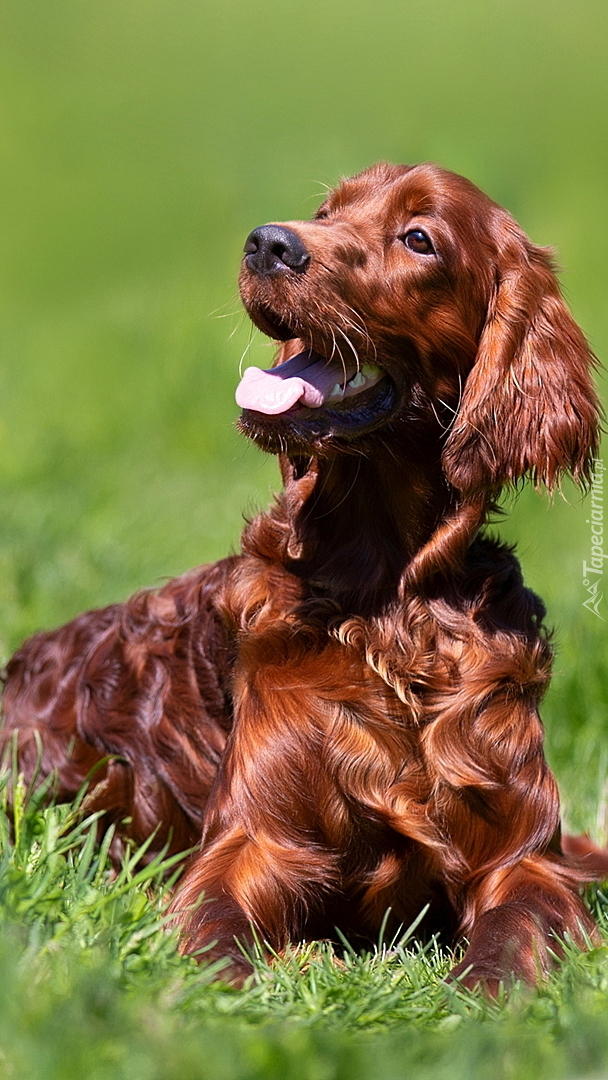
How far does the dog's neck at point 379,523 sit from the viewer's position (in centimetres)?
294

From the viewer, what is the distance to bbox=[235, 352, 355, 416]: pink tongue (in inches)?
109

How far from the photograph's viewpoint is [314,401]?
2816 millimetres

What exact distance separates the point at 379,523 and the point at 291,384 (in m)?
0.38

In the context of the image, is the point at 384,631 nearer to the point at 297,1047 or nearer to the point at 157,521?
the point at 297,1047

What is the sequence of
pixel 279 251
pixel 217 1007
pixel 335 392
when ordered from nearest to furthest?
pixel 217 1007, pixel 279 251, pixel 335 392

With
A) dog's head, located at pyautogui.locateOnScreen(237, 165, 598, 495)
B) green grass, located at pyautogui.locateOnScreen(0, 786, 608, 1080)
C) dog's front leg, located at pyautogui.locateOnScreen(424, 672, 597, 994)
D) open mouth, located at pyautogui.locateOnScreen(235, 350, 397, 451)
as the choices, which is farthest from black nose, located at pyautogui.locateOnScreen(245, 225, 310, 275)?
green grass, located at pyautogui.locateOnScreen(0, 786, 608, 1080)

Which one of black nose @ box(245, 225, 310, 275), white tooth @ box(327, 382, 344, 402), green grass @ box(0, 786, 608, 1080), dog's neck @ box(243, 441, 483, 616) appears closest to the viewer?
green grass @ box(0, 786, 608, 1080)

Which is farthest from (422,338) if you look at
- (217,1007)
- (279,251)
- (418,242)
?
(217,1007)

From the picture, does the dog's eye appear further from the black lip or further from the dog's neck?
the dog's neck

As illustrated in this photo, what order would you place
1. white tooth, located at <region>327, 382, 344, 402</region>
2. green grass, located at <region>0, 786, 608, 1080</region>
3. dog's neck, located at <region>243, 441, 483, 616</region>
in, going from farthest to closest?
dog's neck, located at <region>243, 441, 483, 616</region>, white tooth, located at <region>327, 382, 344, 402</region>, green grass, located at <region>0, 786, 608, 1080</region>

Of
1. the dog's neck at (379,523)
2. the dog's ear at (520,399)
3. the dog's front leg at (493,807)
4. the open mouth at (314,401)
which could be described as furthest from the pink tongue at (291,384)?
the dog's front leg at (493,807)

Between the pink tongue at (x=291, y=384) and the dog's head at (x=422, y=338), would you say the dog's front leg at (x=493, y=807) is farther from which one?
the pink tongue at (x=291, y=384)

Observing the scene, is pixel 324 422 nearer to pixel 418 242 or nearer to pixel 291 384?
pixel 291 384

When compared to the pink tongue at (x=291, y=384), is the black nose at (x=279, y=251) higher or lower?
higher
